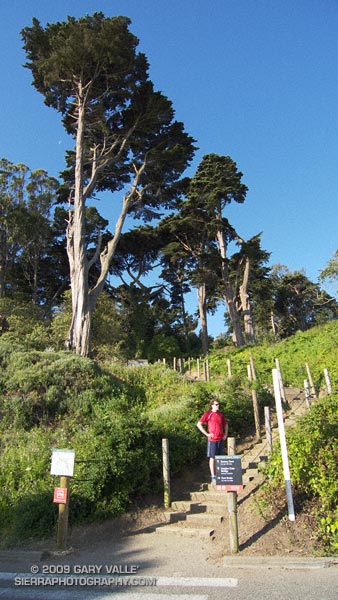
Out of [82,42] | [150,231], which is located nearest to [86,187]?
[82,42]

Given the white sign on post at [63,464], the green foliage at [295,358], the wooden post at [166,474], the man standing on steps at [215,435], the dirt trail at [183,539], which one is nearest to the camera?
the dirt trail at [183,539]

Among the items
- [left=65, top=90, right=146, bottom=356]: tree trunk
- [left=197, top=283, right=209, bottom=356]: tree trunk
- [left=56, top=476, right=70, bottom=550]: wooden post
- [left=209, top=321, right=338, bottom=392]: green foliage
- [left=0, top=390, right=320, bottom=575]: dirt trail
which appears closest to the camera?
[left=0, top=390, right=320, bottom=575]: dirt trail

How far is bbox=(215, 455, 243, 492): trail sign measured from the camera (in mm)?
5676

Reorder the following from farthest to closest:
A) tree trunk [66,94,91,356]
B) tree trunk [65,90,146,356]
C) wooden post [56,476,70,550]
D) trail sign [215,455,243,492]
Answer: tree trunk [65,90,146,356] < tree trunk [66,94,91,356] < wooden post [56,476,70,550] < trail sign [215,455,243,492]

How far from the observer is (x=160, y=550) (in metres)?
6.05

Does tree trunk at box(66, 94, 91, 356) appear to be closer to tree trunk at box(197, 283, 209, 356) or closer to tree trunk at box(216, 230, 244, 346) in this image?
tree trunk at box(216, 230, 244, 346)

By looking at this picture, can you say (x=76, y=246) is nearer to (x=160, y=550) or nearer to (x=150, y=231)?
(x=150, y=231)

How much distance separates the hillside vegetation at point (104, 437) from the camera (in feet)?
21.1

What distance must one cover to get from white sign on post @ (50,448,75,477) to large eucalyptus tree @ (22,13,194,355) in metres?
11.5

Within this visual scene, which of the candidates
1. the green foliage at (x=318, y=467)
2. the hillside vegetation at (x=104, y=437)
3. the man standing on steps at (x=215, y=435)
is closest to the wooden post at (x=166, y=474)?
the hillside vegetation at (x=104, y=437)

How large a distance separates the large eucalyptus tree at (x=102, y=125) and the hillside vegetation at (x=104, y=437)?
467 cm

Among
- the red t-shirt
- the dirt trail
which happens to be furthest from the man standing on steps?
the dirt trail

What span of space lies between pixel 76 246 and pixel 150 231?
1382 centimetres

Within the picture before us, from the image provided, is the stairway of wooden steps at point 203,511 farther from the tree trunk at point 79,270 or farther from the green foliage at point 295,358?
the tree trunk at point 79,270
